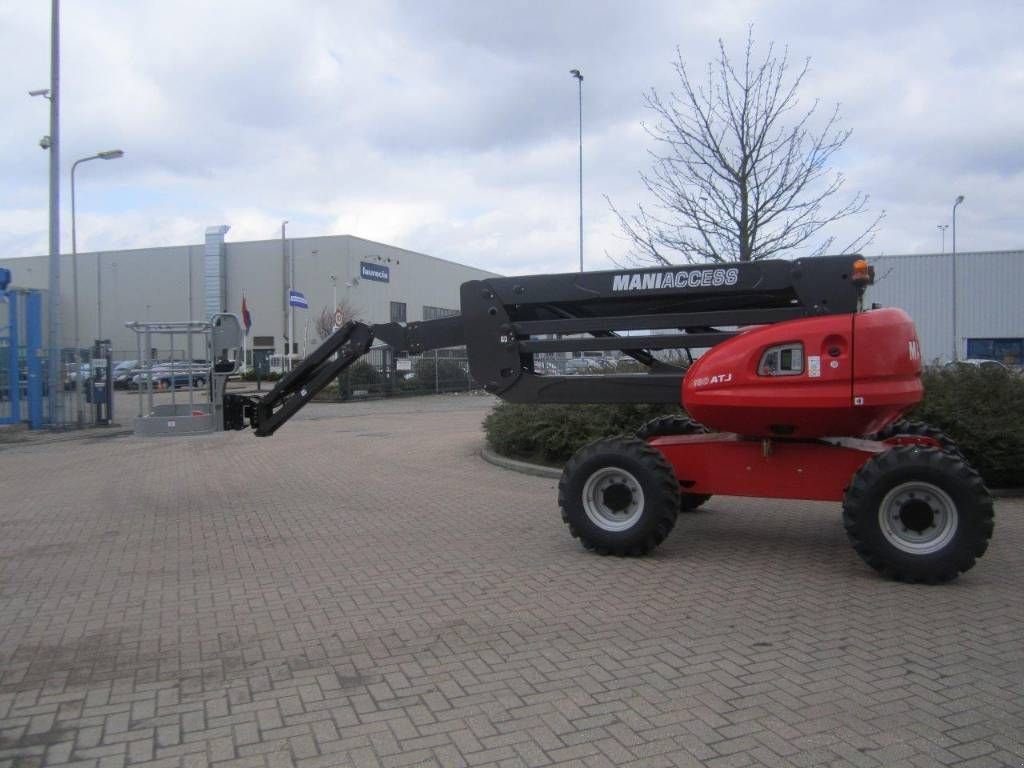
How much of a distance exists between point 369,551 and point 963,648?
4.82 meters

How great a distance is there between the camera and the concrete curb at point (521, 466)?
41.5 feet

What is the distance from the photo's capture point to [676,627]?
5.82 metres

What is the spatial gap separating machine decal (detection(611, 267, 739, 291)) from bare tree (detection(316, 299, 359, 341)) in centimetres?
4232

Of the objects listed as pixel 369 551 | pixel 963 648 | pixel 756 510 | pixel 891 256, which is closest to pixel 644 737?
pixel 963 648

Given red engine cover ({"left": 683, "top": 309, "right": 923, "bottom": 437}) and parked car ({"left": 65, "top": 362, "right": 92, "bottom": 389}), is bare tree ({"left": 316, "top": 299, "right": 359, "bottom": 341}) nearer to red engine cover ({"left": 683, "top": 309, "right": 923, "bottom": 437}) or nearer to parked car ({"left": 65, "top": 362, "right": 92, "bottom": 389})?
parked car ({"left": 65, "top": 362, "right": 92, "bottom": 389})

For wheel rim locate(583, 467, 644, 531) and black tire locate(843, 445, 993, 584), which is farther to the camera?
wheel rim locate(583, 467, 644, 531)

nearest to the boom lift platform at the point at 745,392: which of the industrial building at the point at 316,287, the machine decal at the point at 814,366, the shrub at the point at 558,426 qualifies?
the machine decal at the point at 814,366

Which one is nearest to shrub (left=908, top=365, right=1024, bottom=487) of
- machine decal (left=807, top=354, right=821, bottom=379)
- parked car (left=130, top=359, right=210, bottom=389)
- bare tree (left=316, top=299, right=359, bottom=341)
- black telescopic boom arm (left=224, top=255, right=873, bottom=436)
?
black telescopic boom arm (left=224, top=255, right=873, bottom=436)

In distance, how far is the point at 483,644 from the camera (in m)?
5.51

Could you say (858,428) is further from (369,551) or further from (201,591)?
(201,591)

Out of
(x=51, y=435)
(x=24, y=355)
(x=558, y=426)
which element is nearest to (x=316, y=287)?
(x=24, y=355)

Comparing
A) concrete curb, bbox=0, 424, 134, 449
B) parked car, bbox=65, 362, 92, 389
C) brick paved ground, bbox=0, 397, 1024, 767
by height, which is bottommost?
brick paved ground, bbox=0, 397, 1024, 767

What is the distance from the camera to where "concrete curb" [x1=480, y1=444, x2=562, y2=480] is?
498 inches

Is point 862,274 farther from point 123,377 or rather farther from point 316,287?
point 316,287
